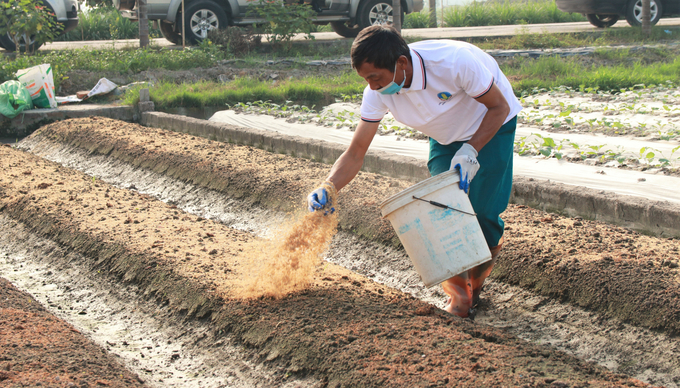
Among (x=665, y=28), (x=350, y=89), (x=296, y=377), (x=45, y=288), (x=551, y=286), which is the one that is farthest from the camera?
(x=665, y=28)

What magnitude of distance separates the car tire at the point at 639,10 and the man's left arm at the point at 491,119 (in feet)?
40.2

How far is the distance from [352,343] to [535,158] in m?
3.01

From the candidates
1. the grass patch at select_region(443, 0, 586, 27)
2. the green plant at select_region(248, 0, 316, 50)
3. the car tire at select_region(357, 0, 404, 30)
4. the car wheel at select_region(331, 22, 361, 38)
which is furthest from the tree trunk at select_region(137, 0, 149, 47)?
the grass patch at select_region(443, 0, 586, 27)

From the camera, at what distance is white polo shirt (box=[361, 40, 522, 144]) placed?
2.44 metres

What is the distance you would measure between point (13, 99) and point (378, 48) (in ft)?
22.5

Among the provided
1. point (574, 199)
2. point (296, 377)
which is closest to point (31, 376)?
point (296, 377)

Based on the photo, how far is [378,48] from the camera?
92.7 inches

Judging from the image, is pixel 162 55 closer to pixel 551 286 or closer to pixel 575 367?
pixel 551 286

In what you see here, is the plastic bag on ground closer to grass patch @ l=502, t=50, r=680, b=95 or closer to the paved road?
A: the paved road

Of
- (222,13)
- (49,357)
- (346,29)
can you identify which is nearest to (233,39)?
(222,13)

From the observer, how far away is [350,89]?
8.67 metres

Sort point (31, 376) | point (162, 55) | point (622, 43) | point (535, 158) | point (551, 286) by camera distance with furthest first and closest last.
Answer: point (622, 43), point (162, 55), point (535, 158), point (551, 286), point (31, 376)

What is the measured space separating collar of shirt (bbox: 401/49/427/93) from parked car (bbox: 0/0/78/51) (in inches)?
407

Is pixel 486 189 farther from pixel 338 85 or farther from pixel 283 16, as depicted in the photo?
pixel 283 16
